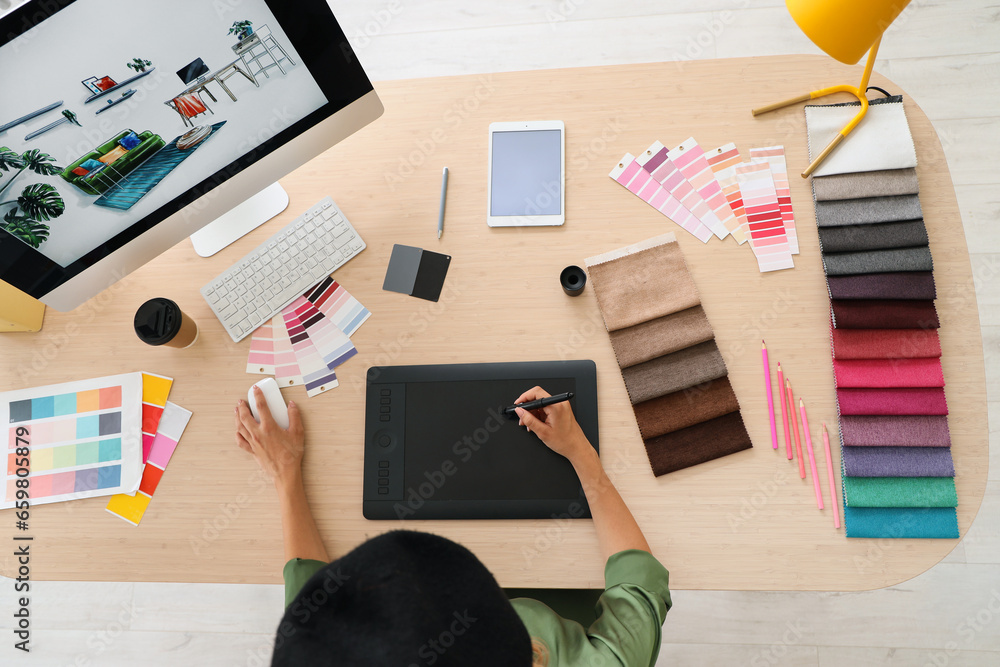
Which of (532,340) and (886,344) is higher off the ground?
(532,340)

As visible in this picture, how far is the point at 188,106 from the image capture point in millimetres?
888

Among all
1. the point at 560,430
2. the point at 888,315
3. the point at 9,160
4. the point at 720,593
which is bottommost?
the point at 720,593

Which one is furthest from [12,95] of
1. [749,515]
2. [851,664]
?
[851,664]

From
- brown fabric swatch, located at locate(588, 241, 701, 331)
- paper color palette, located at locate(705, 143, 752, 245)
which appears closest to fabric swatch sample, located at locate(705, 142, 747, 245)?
paper color palette, located at locate(705, 143, 752, 245)

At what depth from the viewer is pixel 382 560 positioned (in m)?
0.57

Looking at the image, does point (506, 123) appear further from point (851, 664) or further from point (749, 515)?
point (851, 664)

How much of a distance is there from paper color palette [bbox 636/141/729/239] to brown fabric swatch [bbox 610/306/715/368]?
172 millimetres

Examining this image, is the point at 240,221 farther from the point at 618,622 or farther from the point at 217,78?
the point at 618,622

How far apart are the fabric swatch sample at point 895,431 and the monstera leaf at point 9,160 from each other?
1.37 m

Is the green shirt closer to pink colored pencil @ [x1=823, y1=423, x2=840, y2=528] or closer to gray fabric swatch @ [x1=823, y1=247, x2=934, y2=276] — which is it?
→ pink colored pencil @ [x1=823, y1=423, x2=840, y2=528]

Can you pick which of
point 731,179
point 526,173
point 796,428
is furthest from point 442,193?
point 796,428

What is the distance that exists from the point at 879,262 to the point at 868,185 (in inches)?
6.1

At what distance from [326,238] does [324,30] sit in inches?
16.0

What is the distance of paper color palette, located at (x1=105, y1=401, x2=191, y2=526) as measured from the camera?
1090 mm
